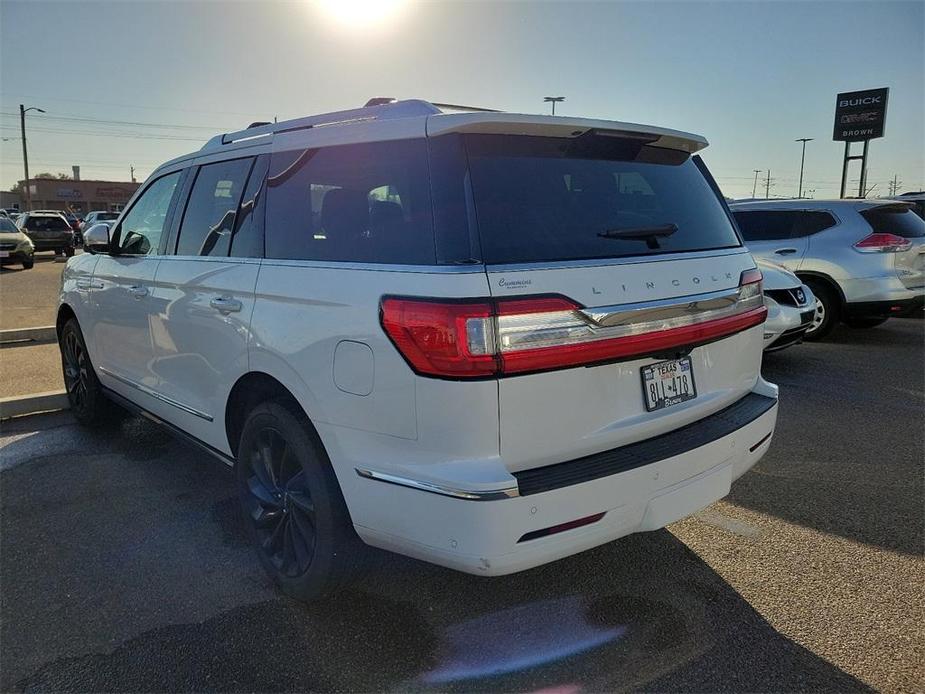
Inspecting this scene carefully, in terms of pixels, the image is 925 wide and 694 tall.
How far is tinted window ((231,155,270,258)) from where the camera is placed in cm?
294

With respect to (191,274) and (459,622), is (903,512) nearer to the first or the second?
(459,622)

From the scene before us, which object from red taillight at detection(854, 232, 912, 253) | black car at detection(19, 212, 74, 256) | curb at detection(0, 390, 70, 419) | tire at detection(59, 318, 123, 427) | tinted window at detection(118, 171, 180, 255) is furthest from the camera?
black car at detection(19, 212, 74, 256)

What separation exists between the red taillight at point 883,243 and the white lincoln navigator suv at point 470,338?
6330mm

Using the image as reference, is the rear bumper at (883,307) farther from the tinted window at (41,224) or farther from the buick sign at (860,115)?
the tinted window at (41,224)

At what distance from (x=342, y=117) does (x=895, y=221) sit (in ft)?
26.2

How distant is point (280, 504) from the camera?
110 inches

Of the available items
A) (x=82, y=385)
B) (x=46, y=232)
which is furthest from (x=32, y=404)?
(x=46, y=232)

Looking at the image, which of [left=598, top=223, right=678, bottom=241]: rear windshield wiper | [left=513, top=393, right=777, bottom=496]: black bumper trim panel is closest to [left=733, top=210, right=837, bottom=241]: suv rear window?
[left=513, top=393, right=777, bottom=496]: black bumper trim panel

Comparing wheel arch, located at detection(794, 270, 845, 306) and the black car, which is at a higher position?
the black car

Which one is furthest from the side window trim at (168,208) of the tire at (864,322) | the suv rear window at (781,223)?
the tire at (864,322)

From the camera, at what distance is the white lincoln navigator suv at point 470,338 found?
2.02m

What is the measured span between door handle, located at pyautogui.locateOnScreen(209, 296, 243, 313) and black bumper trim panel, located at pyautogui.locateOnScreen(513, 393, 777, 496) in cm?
150

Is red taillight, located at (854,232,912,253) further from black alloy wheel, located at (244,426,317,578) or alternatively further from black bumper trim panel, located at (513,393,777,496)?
black alloy wheel, located at (244,426,317,578)

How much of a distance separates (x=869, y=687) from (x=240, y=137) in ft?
11.3
